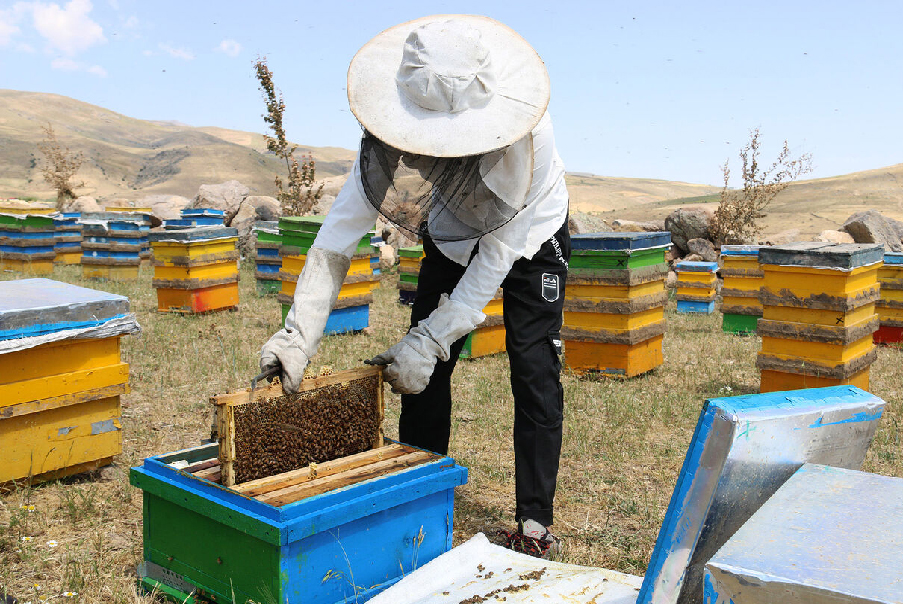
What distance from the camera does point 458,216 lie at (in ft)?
7.59

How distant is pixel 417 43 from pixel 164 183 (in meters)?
52.6

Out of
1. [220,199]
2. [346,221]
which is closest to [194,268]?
[346,221]

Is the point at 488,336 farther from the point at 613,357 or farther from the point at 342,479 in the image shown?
the point at 342,479

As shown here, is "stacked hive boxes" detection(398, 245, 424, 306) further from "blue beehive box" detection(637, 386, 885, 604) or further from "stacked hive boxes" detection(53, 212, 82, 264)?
"stacked hive boxes" detection(53, 212, 82, 264)

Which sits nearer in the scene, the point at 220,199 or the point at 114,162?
the point at 220,199

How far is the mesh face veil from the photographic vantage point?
2.13 metres

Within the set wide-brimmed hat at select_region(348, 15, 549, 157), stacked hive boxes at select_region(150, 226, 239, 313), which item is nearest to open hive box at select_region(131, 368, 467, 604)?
wide-brimmed hat at select_region(348, 15, 549, 157)

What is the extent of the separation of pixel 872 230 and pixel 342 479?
12.5 m

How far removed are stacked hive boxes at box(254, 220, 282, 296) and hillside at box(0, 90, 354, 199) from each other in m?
30.1

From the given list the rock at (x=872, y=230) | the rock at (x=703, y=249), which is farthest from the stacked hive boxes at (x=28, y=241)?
the rock at (x=872, y=230)

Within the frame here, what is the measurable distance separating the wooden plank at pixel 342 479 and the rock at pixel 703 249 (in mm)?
11844

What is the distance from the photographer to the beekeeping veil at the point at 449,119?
1928 mm

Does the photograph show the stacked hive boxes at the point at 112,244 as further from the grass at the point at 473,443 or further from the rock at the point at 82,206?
the rock at the point at 82,206

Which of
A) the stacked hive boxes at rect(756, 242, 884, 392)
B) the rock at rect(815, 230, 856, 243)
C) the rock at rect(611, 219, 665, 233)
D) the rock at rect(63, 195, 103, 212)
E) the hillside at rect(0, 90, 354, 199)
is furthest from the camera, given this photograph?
the hillside at rect(0, 90, 354, 199)
